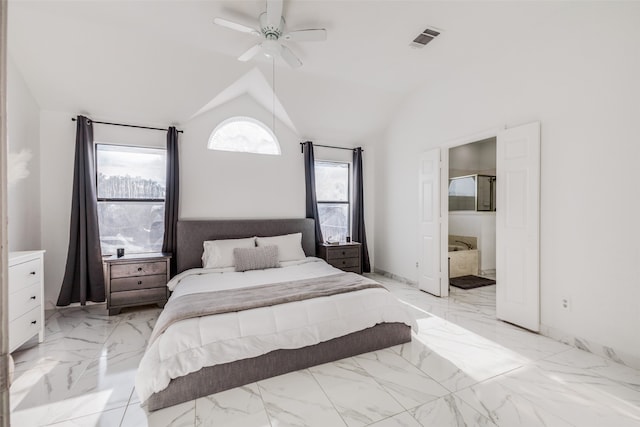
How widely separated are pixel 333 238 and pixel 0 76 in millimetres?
4813

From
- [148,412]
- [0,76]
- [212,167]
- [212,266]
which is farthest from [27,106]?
[0,76]

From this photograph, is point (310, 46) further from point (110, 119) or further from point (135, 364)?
point (135, 364)

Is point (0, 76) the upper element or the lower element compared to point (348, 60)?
lower

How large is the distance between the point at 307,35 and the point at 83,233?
364cm

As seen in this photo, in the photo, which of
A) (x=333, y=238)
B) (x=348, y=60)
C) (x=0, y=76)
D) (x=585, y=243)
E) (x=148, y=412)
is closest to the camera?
(x=0, y=76)

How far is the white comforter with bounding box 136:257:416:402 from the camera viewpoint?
1.79 metres

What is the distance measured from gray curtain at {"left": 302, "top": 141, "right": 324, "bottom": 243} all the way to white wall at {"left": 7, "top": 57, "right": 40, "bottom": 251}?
3596 millimetres

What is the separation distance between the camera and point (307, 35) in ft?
8.25

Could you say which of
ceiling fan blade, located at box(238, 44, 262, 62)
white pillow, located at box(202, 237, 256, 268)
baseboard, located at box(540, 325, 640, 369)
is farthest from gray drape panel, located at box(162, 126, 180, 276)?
baseboard, located at box(540, 325, 640, 369)

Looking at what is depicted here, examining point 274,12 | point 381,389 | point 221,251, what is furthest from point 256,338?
point 274,12

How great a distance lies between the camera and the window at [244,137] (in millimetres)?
4348

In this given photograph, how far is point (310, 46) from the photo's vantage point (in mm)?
3221

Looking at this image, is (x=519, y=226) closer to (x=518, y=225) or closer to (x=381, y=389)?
(x=518, y=225)

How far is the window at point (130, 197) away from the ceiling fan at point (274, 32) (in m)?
2.38
